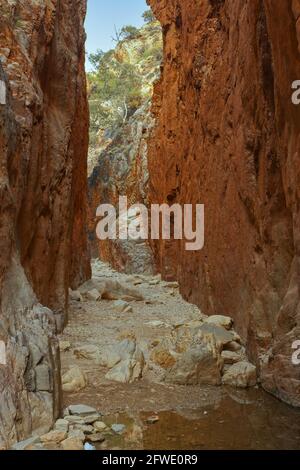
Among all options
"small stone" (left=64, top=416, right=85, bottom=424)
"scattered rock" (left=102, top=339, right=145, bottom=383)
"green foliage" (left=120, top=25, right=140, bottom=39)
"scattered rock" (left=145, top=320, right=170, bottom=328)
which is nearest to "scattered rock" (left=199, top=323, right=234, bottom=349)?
"scattered rock" (left=102, top=339, right=145, bottom=383)

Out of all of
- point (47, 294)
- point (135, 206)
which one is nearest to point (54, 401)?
point (47, 294)

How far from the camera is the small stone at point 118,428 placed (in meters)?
4.03

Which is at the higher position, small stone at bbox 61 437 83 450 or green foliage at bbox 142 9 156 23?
green foliage at bbox 142 9 156 23

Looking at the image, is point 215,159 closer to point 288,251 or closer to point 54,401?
point 288,251

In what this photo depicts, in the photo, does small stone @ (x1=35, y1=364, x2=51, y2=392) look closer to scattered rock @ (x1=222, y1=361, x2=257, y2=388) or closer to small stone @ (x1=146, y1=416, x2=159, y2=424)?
small stone @ (x1=146, y1=416, x2=159, y2=424)

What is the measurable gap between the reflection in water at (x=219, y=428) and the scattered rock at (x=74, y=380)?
0.83 m

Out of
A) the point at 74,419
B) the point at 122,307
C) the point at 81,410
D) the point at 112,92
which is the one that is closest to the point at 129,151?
the point at 112,92

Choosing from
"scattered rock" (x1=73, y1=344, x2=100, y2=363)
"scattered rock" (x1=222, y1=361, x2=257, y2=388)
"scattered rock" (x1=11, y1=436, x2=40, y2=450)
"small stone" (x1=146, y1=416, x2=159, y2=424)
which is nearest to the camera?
"scattered rock" (x1=11, y1=436, x2=40, y2=450)

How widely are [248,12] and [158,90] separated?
10.9 m

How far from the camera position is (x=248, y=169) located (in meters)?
6.52

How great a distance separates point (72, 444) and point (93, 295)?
26.5 ft

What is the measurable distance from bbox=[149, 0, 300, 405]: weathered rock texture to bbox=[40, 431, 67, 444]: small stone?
7.52ft

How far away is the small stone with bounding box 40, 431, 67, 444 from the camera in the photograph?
12.1 ft

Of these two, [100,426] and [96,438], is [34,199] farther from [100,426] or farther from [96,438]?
[96,438]
